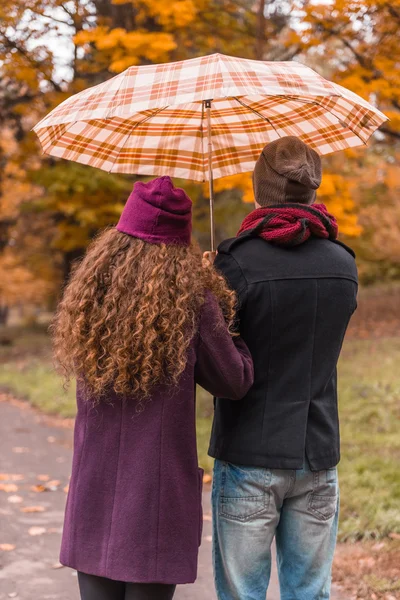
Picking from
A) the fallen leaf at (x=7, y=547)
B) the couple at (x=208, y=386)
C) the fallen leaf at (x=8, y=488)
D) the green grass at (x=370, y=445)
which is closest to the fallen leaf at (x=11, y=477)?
the fallen leaf at (x=8, y=488)

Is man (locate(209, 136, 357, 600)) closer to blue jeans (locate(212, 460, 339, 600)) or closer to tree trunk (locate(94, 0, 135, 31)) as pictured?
blue jeans (locate(212, 460, 339, 600))

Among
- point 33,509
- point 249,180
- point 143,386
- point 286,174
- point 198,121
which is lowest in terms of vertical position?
point 33,509

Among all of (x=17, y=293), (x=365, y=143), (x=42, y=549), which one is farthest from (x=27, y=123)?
(x=365, y=143)

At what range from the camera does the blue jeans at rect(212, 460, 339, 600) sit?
2367 mm

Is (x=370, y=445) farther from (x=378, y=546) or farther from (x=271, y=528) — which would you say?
(x=271, y=528)

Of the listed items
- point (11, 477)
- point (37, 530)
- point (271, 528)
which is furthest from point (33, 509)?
point (271, 528)

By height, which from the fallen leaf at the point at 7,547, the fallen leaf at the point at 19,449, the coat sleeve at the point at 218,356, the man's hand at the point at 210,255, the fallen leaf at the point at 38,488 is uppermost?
the man's hand at the point at 210,255

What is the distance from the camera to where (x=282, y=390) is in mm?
2373

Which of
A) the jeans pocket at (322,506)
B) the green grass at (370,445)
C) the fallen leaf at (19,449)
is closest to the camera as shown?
the jeans pocket at (322,506)

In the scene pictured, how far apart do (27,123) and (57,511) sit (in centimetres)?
1211

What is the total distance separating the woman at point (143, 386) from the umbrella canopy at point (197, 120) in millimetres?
549

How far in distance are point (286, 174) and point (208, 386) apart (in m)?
0.75

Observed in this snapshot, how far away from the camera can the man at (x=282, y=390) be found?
7.74 ft

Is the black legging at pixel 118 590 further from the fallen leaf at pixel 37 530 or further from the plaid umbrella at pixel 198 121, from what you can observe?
the fallen leaf at pixel 37 530
